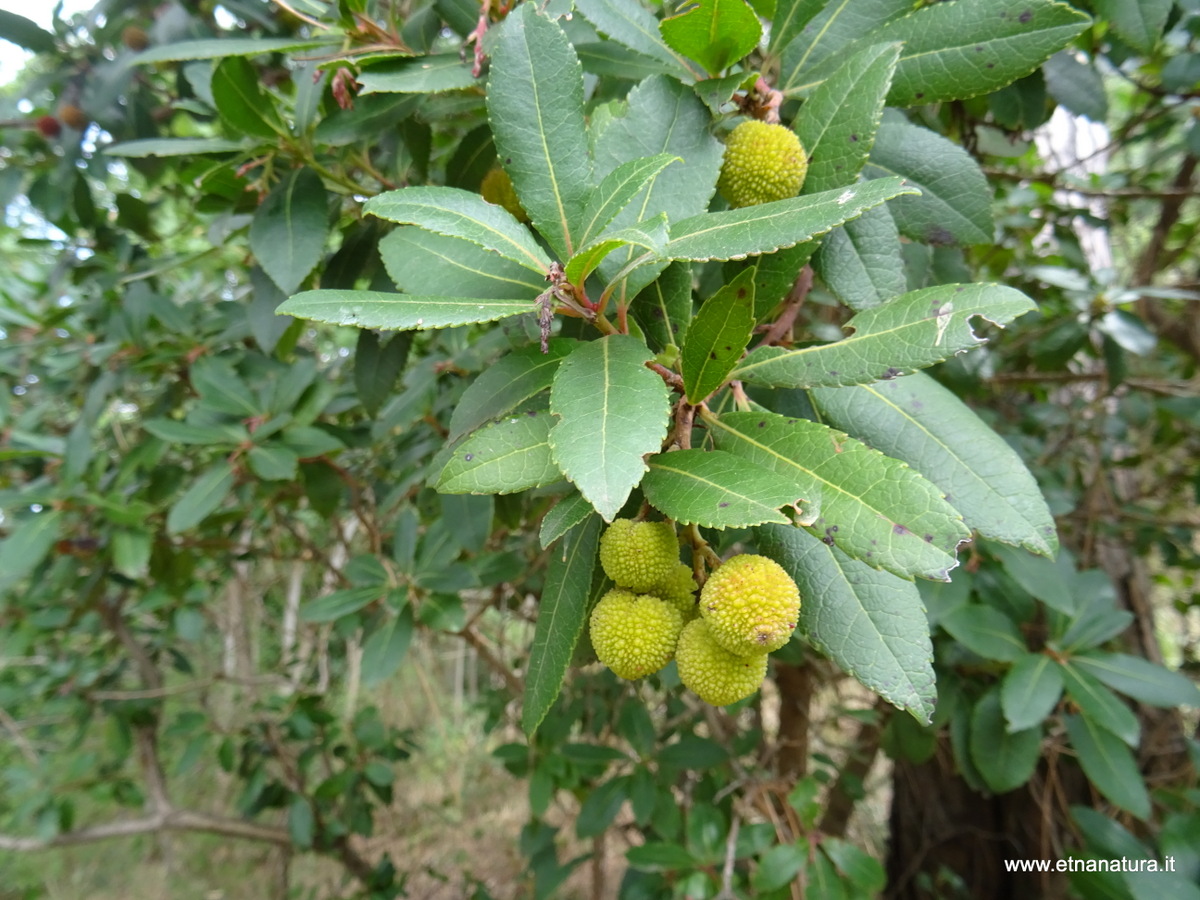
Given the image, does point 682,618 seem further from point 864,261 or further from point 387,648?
point 387,648

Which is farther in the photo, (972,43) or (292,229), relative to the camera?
(292,229)

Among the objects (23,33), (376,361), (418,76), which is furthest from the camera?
(23,33)

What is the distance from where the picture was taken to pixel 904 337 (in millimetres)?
595

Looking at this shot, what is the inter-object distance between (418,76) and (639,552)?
2.10ft

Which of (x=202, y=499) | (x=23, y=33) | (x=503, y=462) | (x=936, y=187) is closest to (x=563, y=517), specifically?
(x=503, y=462)

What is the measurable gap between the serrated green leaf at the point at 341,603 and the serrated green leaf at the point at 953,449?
115cm

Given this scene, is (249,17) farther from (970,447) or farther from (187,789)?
(187,789)

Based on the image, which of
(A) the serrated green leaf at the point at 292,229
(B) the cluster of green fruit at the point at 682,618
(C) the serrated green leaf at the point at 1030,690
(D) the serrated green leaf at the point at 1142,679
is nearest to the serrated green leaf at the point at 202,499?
(A) the serrated green leaf at the point at 292,229

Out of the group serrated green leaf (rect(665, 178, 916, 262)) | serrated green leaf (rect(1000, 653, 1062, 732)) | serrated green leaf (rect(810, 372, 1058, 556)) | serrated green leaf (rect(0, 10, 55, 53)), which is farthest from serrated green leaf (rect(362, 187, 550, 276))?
serrated green leaf (rect(0, 10, 55, 53))

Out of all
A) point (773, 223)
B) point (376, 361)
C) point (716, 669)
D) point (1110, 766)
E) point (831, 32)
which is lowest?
point (1110, 766)

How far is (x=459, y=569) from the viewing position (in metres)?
1.50

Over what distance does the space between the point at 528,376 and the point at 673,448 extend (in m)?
0.17

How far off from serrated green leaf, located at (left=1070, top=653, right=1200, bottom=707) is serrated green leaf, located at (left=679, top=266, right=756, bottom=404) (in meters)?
1.37

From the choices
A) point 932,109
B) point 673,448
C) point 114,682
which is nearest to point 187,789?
point 114,682
